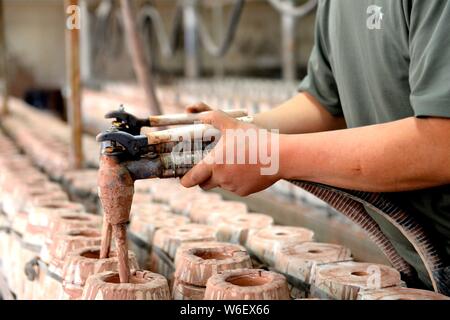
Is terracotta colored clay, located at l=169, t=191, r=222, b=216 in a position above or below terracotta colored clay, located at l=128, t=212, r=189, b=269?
above

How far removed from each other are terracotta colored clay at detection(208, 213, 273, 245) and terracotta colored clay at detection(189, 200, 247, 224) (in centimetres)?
8

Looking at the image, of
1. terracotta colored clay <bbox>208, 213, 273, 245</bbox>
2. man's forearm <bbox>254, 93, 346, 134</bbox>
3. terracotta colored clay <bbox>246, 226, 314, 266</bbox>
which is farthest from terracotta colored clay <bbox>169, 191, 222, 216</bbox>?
man's forearm <bbox>254, 93, 346, 134</bbox>

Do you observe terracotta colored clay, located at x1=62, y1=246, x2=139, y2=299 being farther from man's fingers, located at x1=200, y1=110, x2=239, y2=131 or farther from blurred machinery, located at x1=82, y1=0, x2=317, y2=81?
blurred machinery, located at x1=82, y1=0, x2=317, y2=81

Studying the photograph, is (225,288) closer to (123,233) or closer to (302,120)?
Result: (123,233)

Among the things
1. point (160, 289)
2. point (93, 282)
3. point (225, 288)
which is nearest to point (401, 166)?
point (225, 288)

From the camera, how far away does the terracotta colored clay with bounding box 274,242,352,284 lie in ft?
5.26

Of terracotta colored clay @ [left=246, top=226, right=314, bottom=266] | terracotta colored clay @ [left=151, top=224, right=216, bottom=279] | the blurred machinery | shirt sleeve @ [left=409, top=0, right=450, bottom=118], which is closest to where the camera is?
shirt sleeve @ [left=409, top=0, right=450, bottom=118]

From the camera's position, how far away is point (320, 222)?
108 inches

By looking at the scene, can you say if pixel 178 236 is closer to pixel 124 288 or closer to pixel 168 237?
pixel 168 237

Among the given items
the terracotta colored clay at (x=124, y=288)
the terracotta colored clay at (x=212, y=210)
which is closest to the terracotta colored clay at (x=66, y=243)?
the terracotta colored clay at (x=124, y=288)

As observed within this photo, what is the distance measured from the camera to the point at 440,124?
1.22 m

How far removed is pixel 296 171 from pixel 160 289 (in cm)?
38

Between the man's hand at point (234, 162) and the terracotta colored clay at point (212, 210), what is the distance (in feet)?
2.96

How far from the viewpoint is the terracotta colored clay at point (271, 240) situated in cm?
180
